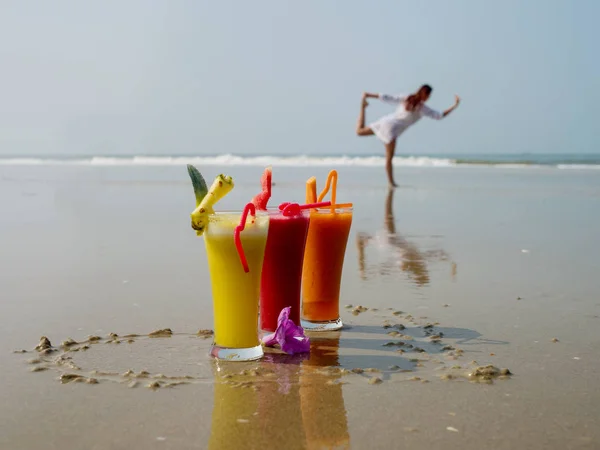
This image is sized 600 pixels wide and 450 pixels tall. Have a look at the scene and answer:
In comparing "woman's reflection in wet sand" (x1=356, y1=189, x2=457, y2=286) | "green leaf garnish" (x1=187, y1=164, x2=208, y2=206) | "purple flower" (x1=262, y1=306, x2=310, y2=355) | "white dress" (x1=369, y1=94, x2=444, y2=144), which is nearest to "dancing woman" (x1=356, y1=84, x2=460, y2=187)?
"white dress" (x1=369, y1=94, x2=444, y2=144)

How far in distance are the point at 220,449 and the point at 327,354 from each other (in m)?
0.90

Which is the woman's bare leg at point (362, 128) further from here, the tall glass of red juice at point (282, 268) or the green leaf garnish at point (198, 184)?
the green leaf garnish at point (198, 184)

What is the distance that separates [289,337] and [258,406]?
1.81 feet

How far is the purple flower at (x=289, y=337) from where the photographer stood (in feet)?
8.64

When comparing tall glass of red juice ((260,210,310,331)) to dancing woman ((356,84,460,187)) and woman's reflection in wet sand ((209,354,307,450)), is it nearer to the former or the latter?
woman's reflection in wet sand ((209,354,307,450))

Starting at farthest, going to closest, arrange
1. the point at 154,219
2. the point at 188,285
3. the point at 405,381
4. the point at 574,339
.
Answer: the point at 154,219
the point at 188,285
the point at 574,339
the point at 405,381

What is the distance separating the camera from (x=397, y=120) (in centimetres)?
1254

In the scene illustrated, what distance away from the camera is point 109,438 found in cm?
187

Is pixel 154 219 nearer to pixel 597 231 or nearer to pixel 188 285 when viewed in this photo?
pixel 188 285

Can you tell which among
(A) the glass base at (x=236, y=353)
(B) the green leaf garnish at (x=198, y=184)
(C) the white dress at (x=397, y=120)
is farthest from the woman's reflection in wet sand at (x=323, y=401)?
(C) the white dress at (x=397, y=120)

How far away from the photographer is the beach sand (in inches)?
76.3

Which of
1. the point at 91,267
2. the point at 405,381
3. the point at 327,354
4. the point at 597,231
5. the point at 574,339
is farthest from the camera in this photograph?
the point at 597,231

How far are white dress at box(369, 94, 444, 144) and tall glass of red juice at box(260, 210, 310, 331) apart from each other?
9.90 metres

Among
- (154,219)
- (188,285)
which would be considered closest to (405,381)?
(188,285)
